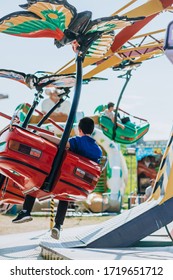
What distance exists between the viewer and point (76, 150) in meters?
5.69

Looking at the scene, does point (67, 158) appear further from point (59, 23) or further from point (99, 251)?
point (59, 23)

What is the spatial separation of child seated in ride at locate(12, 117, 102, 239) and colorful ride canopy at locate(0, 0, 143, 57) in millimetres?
876

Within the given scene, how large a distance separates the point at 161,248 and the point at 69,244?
1.06 meters

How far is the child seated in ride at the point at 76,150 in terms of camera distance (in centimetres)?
568

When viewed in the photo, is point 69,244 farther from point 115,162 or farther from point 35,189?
point 115,162

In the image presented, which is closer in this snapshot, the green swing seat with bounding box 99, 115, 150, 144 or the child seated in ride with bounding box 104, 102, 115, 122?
the green swing seat with bounding box 99, 115, 150, 144

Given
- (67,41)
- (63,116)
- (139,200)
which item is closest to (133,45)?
(67,41)

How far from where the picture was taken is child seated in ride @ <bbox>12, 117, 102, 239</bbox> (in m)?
5.68

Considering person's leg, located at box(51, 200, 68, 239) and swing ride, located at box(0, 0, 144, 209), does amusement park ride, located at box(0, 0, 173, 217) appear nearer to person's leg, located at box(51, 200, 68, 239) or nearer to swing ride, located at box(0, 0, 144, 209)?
swing ride, located at box(0, 0, 144, 209)

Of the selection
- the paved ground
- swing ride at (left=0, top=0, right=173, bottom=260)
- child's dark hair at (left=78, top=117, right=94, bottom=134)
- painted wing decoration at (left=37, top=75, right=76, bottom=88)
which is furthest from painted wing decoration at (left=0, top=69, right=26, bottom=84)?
the paved ground

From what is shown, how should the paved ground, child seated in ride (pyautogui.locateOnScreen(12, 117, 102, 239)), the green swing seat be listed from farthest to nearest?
1. the green swing seat
2. child seated in ride (pyautogui.locateOnScreen(12, 117, 102, 239))
3. the paved ground

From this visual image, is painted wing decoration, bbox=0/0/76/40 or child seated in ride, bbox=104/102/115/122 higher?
painted wing decoration, bbox=0/0/76/40

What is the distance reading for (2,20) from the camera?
5.61m

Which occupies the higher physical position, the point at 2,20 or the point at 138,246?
the point at 2,20
